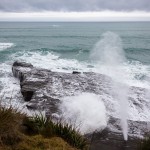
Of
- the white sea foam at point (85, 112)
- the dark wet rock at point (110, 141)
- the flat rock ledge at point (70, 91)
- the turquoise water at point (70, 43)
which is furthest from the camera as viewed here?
the turquoise water at point (70, 43)

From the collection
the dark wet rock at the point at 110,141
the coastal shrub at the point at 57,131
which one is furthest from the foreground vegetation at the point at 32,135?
the dark wet rock at the point at 110,141

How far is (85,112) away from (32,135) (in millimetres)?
5214

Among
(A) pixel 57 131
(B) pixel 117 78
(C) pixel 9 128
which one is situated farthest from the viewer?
(B) pixel 117 78

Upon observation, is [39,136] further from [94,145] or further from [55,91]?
[55,91]

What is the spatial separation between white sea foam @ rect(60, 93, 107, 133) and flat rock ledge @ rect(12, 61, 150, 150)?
1.26ft

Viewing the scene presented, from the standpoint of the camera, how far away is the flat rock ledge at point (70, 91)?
391 inches

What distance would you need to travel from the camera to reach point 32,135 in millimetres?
8242

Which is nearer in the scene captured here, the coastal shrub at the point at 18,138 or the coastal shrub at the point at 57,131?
the coastal shrub at the point at 18,138

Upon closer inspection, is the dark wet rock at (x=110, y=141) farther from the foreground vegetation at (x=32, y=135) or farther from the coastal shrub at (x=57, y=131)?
the foreground vegetation at (x=32, y=135)

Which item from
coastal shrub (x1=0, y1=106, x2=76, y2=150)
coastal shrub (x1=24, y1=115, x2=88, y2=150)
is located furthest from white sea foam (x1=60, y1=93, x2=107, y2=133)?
coastal shrub (x1=0, y1=106, x2=76, y2=150)

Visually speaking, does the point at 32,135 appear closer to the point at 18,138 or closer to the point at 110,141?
the point at 18,138

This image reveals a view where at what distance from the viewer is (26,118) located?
8.71 metres

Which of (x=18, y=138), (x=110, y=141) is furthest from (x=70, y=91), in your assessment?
(x=18, y=138)

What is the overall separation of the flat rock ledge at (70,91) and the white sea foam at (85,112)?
0.39 meters
